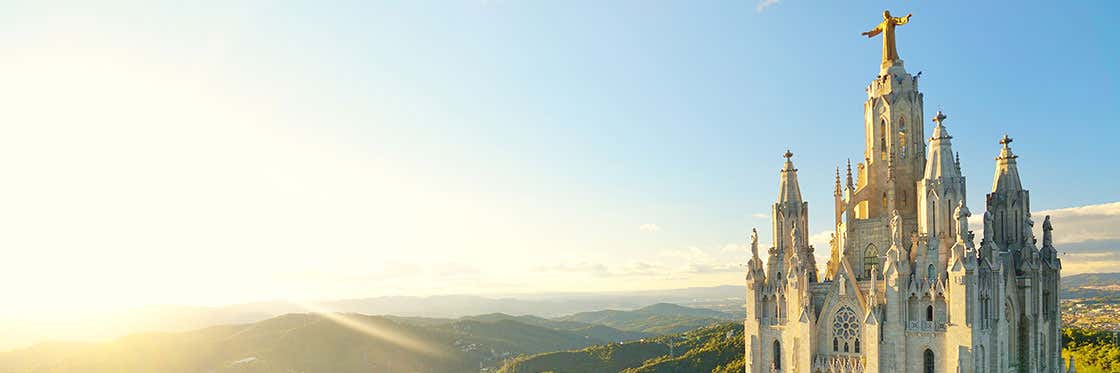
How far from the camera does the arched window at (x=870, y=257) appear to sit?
37375 millimetres

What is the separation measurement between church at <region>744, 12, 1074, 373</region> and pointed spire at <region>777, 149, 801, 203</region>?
0.24ft

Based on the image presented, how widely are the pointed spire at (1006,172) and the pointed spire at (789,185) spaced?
11.3m

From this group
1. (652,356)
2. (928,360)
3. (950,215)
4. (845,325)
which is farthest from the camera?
(652,356)

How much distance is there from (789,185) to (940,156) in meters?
8.77

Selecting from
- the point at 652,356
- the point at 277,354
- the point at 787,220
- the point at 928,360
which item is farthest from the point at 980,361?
the point at 277,354

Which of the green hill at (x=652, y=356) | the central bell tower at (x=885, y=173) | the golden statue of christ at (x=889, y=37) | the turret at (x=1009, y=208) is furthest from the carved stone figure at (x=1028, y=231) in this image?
the green hill at (x=652, y=356)

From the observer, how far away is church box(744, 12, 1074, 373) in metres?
33.2

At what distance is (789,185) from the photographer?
40750 mm

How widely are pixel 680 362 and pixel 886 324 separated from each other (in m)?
81.7

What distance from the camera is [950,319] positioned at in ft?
107

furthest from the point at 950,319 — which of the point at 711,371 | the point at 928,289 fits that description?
the point at 711,371

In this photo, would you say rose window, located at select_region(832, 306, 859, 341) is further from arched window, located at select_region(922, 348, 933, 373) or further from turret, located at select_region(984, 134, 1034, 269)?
turret, located at select_region(984, 134, 1034, 269)

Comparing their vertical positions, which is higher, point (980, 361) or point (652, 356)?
point (980, 361)

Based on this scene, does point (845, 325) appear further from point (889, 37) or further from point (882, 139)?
point (889, 37)
